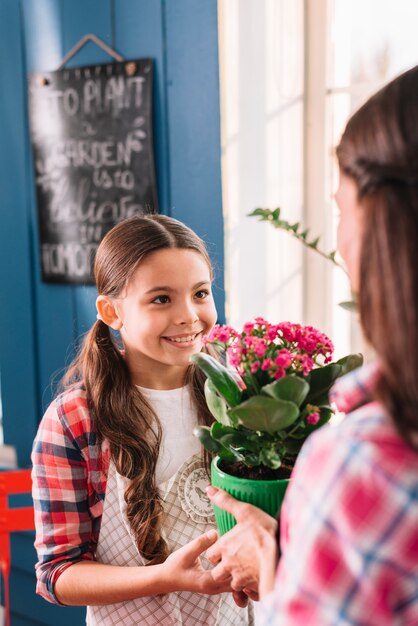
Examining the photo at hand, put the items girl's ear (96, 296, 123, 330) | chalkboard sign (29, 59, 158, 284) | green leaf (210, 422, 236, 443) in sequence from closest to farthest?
green leaf (210, 422, 236, 443) < girl's ear (96, 296, 123, 330) < chalkboard sign (29, 59, 158, 284)

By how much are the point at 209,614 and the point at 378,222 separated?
0.95 meters

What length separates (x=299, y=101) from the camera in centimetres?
197

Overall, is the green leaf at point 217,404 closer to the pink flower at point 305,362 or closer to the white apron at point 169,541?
the pink flower at point 305,362

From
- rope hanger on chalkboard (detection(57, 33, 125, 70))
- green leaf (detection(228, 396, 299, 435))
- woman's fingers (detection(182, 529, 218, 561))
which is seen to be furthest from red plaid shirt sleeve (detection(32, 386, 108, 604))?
rope hanger on chalkboard (detection(57, 33, 125, 70))

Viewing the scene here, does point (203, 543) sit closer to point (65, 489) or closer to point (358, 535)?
point (65, 489)

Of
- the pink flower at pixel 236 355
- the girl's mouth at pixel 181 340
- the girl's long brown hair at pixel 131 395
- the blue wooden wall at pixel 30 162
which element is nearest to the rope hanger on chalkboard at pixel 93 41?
the blue wooden wall at pixel 30 162

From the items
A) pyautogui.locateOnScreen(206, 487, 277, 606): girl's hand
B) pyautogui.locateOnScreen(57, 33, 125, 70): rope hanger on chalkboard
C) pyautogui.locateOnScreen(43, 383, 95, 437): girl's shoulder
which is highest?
pyautogui.locateOnScreen(57, 33, 125, 70): rope hanger on chalkboard

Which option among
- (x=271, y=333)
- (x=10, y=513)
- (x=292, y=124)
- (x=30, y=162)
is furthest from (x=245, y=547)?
(x=30, y=162)

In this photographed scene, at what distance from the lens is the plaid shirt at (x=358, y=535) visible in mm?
542

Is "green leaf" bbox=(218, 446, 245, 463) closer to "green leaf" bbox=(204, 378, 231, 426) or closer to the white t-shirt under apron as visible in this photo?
"green leaf" bbox=(204, 378, 231, 426)

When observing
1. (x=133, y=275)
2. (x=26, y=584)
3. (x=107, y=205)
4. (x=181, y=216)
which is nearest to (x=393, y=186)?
(x=133, y=275)

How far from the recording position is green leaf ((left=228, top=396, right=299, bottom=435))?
0.85 metres

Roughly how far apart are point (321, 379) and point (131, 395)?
1.55ft

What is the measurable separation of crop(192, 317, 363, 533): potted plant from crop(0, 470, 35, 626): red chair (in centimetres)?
101
